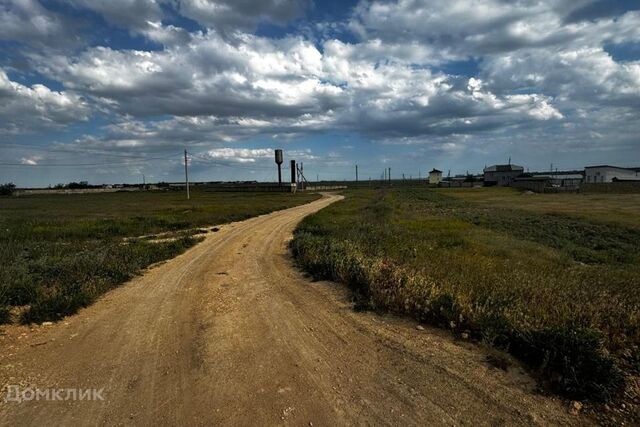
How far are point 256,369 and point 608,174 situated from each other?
414 feet

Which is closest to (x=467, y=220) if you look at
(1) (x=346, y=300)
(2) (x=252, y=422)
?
(1) (x=346, y=300)

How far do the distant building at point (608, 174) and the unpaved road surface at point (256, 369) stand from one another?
401 feet

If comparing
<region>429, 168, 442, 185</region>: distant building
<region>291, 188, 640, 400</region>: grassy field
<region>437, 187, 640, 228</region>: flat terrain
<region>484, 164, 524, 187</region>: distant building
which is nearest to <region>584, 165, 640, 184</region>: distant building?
<region>484, 164, 524, 187</region>: distant building

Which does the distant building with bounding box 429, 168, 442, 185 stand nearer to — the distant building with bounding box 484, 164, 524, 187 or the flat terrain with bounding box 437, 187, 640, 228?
the distant building with bounding box 484, 164, 524, 187

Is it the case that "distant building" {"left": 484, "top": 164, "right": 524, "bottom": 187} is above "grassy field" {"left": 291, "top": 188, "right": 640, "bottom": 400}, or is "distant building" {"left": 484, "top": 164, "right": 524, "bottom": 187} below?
above

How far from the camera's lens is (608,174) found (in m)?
102

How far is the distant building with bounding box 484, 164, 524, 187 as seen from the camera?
12381 centimetres

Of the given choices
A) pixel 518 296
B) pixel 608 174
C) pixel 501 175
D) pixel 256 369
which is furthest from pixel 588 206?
pixel 501 175

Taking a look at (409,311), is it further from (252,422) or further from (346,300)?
A: (252,422)

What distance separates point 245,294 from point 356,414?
545 cm

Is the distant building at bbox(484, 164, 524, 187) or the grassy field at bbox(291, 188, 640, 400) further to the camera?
the distant building at bbox(484, 164, 524, 187)

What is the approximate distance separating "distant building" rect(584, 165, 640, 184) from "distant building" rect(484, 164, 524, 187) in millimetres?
20571

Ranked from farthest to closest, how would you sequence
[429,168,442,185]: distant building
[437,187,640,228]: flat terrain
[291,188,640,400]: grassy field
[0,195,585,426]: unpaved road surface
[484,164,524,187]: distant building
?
1. [429,168,442,185]: distant building
2. [484,164,524,187]: distant building
3. [437,187,640,228]: flat terrain
4. [291,188,640,400]: grassy field
5. [0,195,585,426]: unpaved road surface

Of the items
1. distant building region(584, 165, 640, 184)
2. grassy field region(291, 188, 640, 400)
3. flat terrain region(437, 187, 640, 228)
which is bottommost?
flat terrain region(437, 187, 640, 228)
